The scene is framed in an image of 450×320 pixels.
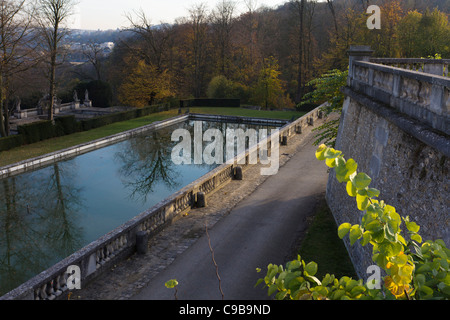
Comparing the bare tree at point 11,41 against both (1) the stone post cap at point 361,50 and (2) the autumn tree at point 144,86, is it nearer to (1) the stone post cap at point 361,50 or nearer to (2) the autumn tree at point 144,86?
(2) the autumn tree at point 144,86

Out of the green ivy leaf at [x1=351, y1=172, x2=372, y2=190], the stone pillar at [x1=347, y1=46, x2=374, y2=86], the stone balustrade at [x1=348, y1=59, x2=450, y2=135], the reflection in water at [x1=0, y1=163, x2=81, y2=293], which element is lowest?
the reflection in water at [x1=0, y1=163, x2=81, y2=293]

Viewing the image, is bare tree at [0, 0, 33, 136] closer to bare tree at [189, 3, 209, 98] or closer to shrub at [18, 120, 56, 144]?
shrub at [18, 120, 56, 144]

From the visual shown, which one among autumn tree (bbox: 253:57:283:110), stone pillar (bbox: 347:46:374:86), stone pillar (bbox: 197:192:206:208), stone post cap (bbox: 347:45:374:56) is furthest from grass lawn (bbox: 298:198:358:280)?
autumn tree (bbox: 253:57:283:110)

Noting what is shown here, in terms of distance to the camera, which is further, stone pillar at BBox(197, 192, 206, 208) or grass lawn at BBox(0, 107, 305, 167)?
grass lawn at BBox(0, 107, 305, 167)

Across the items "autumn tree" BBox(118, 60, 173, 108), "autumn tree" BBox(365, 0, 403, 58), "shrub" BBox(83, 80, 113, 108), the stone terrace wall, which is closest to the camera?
the stone terrace wall

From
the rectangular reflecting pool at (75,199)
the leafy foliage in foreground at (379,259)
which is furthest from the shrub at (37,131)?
the leafy foliage in foreground at (379,259)

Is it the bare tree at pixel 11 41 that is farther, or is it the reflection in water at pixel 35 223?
the bare tree at pixel 11 41

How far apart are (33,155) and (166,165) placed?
8435mm

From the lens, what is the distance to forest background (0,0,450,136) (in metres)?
35.7

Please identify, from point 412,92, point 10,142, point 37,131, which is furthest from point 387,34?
point 412,92

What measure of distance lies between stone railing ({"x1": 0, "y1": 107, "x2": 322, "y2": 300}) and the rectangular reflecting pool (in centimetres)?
274

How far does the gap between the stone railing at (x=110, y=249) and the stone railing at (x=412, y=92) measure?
726 cm

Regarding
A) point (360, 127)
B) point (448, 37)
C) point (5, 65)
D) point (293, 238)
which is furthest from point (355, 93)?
point (448, 37)

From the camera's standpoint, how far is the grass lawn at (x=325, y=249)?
10.6 meters
